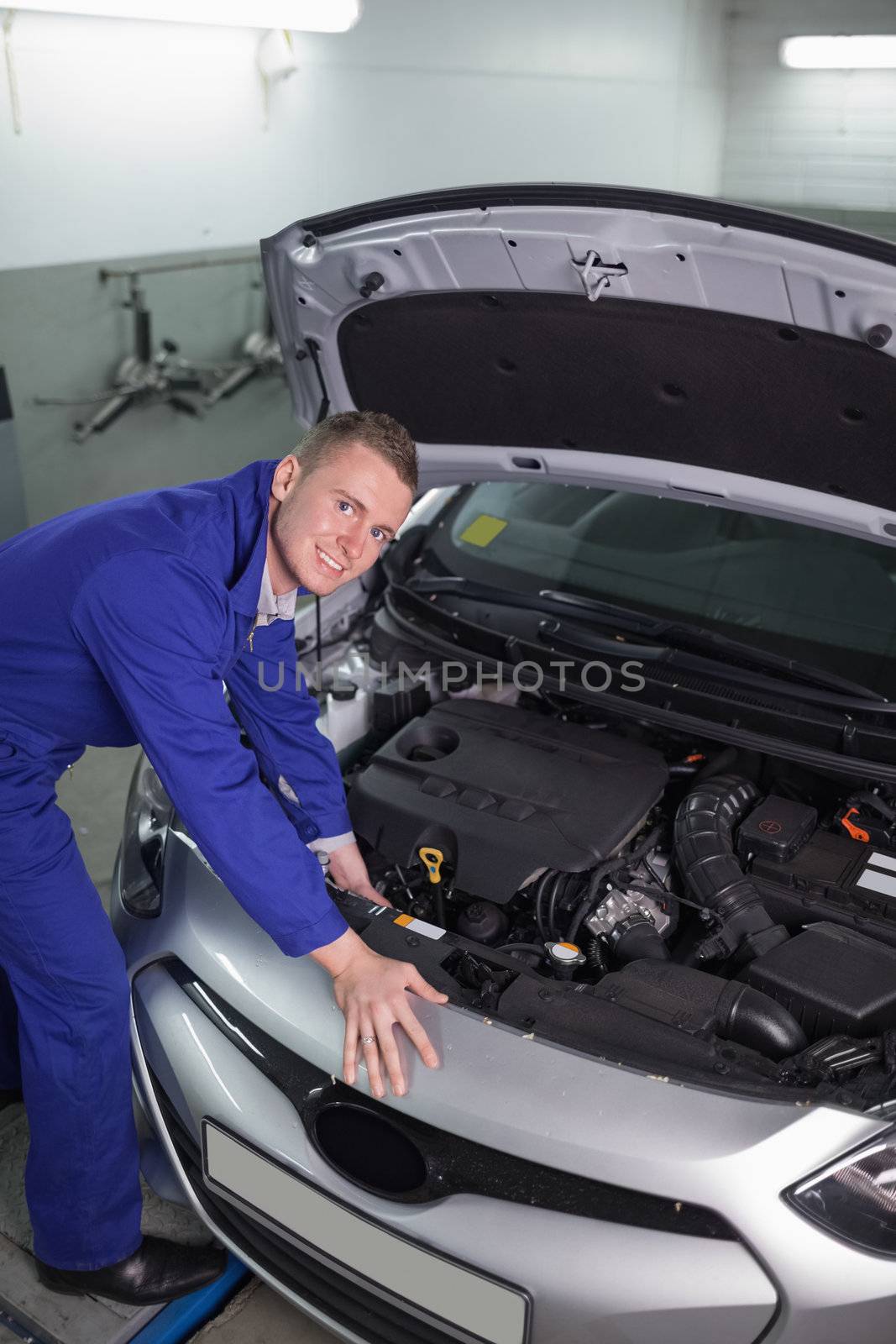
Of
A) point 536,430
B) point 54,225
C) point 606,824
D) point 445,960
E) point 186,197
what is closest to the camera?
point 445,960

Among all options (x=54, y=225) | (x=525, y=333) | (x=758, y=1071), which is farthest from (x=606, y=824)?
(x=54, y=225)

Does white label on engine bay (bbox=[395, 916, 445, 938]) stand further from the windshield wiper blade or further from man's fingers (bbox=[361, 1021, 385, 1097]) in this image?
the windshield wiper blade

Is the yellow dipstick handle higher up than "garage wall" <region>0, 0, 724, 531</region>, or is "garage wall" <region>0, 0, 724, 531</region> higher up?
"garage wall" <region>0, 0, 724, 531</region>

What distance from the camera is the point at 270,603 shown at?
1.79 metres

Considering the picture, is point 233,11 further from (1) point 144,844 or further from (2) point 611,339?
(1) point 144,844

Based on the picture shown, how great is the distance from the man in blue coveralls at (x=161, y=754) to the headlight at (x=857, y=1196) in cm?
48

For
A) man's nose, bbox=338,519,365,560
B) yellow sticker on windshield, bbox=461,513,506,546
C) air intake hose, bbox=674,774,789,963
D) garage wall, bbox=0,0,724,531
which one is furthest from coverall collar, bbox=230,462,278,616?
A: garage wall, bbox=0,0,724,531

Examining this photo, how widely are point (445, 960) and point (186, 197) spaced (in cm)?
417

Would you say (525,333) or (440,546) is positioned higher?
(525,333)

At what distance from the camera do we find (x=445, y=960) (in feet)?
5.74

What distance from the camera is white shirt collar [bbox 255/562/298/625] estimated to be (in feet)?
5.81

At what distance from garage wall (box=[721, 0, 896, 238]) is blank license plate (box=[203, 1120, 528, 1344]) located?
20.3 ft

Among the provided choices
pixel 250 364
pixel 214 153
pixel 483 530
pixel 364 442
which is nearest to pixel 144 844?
pixel 364 442

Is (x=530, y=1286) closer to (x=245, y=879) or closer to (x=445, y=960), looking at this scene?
(x=445, y=960)
